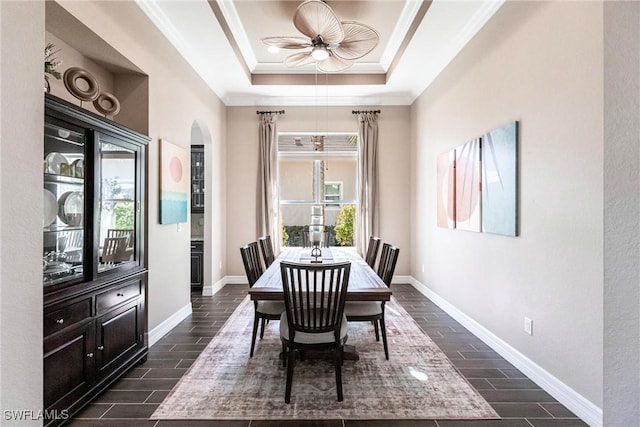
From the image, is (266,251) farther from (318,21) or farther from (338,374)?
(318,21)

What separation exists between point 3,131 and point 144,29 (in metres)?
2.77

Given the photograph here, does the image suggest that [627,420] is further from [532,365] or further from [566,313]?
[532,365]

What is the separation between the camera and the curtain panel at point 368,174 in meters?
5.64

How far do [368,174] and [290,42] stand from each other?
2.93 meters

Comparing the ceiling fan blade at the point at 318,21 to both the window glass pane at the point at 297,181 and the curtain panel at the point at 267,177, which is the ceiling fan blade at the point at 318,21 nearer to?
the curtain panel at the point at 267,177

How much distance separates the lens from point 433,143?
466 cm

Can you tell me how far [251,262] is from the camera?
3.12 m

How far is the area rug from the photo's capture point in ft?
6.95

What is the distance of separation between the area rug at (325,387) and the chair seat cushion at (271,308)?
40cm

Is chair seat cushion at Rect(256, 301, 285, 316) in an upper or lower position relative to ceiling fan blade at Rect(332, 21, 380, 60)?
lower

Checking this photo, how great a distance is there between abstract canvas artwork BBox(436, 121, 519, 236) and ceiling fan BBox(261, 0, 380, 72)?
1.46 m

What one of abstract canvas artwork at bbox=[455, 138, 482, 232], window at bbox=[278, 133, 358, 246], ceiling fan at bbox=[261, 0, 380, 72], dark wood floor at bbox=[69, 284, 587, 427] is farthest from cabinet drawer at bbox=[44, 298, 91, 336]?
window at bbox=[278, 133, 358, 246]

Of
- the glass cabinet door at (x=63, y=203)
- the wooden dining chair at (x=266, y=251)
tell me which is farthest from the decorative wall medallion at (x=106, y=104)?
the wooden dining chair at (x=266, y=251)

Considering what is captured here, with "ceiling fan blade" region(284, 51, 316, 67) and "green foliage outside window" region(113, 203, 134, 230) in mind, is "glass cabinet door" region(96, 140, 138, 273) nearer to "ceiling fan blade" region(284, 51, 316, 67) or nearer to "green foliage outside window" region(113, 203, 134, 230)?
"green foliage outside window" region(113, 203, 134, 230)
